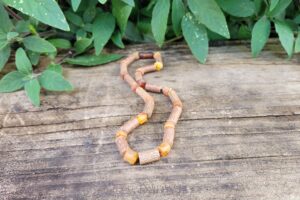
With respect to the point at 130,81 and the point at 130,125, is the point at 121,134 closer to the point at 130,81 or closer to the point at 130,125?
the point at 130,125

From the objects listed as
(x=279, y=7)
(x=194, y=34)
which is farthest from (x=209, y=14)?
(x=279, y=7)

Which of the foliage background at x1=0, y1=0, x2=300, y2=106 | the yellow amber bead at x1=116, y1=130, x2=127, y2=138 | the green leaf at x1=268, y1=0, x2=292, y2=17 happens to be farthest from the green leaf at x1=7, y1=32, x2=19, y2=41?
the green leaf at x1=268, y1=0, x2=292, y2=17

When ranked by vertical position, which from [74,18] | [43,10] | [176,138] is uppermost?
[43,10]

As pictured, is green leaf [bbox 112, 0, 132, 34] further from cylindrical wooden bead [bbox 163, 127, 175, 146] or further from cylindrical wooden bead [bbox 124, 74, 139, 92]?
cylindrical wooden bead [bbox 163, 127, 175, 146]

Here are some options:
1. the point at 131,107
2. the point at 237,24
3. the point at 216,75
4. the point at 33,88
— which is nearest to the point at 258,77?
the point at 216,75

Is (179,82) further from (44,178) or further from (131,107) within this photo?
(44,178)
